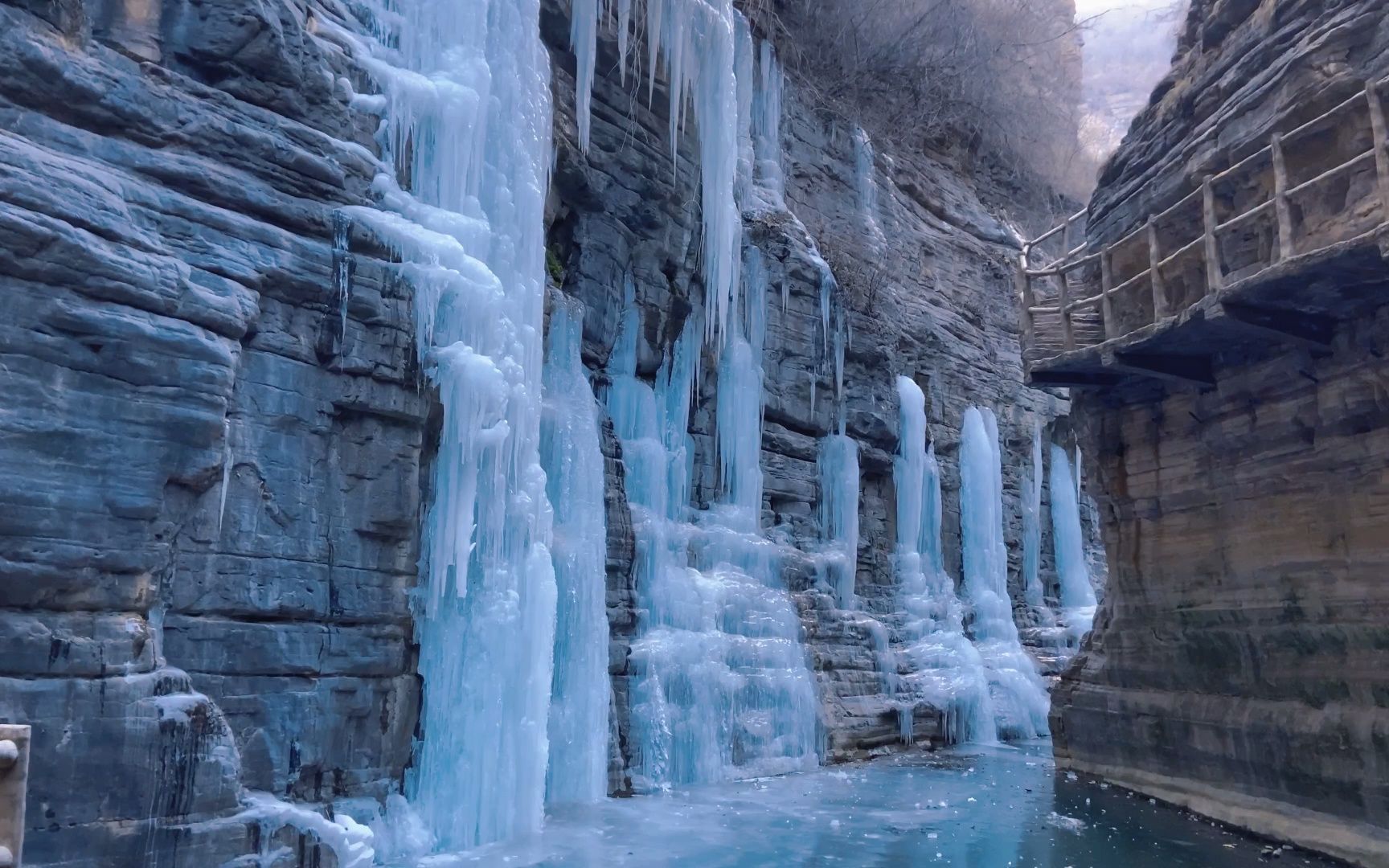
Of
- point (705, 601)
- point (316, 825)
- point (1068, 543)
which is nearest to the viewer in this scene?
point (316, 825)

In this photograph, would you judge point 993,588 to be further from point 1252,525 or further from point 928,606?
point 1252,525

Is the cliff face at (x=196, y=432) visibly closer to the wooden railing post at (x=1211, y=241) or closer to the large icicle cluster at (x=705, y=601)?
the large icicle cluster at (x=705, y=601)

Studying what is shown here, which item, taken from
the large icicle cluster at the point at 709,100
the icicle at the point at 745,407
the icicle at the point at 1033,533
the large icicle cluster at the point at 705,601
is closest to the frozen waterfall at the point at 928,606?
the large icicle cluster at the point at 705,601

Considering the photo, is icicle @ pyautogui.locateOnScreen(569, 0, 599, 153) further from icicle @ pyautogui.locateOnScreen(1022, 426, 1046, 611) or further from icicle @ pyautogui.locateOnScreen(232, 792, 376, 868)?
icicle @ pyautogui.locateOnScreen(1022, 426, 1046, 611)

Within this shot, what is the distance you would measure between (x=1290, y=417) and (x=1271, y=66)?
3.29 m

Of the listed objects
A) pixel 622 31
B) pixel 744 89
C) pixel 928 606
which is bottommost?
pixel 928 606

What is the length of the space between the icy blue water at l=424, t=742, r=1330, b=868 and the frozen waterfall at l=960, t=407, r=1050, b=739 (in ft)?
21.3

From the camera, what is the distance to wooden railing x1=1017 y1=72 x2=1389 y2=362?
788cm

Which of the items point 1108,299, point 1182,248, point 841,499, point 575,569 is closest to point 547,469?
point 575,569

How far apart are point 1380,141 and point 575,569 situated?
8624mm

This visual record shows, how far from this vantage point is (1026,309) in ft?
39.6

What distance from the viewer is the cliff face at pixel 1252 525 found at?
8125mm

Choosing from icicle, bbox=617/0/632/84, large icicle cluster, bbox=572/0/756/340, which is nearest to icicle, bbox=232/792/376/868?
icicle, bbox=617/0/632/84

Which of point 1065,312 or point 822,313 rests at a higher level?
point 822,313
